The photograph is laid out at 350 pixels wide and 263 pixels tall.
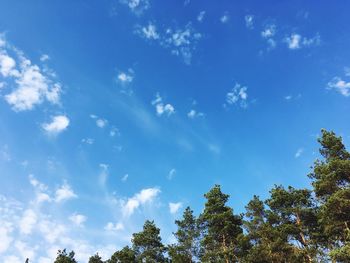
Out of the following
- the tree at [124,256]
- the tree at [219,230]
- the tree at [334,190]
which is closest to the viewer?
the tree at [334,190]

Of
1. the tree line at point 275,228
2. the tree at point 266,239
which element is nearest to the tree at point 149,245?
the tree line at point 275,228

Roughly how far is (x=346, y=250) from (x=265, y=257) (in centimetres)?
922

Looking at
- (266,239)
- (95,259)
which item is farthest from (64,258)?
(266,239)

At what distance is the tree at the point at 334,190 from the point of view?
30.4 m

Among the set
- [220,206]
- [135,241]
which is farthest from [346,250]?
[135,241]

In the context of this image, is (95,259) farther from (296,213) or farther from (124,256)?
(296,213)

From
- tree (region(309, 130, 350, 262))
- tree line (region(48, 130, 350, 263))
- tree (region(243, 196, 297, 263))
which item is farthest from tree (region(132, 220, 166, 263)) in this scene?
tree (region(309, 130, 350, 262))

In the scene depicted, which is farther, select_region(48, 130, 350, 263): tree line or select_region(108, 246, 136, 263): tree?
select_region(108, 246, 136, 263): tree

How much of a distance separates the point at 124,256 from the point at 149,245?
11.4ft

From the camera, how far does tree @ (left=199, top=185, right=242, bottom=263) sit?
3633 cm

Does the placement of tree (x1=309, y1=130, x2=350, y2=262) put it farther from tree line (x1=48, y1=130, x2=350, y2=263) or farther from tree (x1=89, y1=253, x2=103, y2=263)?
tree (x1=89, y1=253, x2=103, y2=263)

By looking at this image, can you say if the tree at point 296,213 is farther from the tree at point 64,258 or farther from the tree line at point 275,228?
the tree at point 64,258

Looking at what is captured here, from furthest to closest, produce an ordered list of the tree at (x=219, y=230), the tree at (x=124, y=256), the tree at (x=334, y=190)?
the tree at (x=124, y=256), the tree at (x=219, y=230), the tree at (x=334, y=190)

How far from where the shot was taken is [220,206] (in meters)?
40.1
